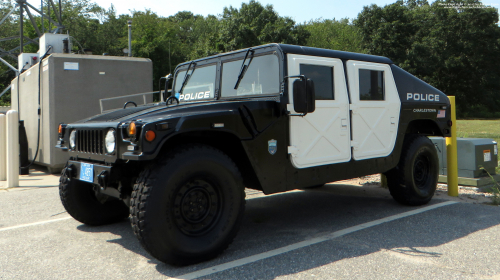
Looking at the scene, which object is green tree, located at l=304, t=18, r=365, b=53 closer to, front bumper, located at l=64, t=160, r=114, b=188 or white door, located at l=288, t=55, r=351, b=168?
white door, located at l=288, t=55, r=351, b=168

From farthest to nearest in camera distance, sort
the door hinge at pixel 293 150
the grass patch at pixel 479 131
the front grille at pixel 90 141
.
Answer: the grass patch at pixel 479 131
the door hinge at pixel 293 150
the front grille at pixel 90 141

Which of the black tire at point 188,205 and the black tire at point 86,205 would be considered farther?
the black tire at point 86,205

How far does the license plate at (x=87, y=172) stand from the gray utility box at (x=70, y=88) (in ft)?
18.6

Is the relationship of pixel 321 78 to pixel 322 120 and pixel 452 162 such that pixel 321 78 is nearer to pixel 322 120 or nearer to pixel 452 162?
pixel 322 120

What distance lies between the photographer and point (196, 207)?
334 centimetres

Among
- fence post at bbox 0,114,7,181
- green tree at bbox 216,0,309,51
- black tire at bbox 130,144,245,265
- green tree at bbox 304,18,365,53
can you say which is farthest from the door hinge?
green tree at bbox 304,18,365,53

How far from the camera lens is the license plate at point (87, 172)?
11.7 ft

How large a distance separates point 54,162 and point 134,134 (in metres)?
6.73

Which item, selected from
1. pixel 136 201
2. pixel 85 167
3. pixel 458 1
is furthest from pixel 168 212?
pixel 458 1

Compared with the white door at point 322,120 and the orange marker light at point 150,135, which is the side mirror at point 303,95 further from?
the orange marker light at point 150,135

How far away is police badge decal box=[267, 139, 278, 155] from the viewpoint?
12.6ft

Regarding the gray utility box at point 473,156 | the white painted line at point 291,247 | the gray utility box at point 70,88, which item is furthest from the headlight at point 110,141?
the gray utility box at point 70,88

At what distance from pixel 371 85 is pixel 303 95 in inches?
62.3

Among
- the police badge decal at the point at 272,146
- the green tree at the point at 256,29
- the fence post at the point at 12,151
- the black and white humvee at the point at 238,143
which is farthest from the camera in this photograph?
the green tree at the point at 256,29
